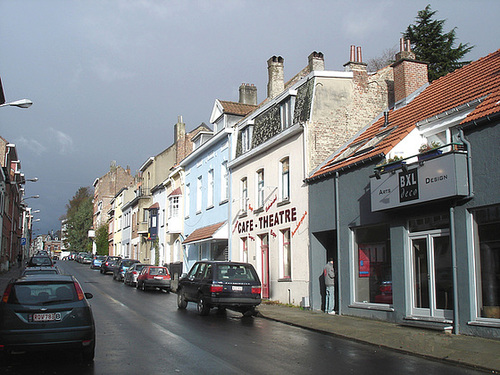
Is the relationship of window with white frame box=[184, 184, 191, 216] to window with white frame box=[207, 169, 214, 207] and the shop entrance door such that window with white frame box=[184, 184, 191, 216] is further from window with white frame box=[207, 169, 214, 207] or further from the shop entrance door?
the shop entrance door

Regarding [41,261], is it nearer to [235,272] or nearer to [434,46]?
[235,272]

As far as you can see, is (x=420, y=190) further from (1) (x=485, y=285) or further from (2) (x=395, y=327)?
(2) (x=395, y=327)

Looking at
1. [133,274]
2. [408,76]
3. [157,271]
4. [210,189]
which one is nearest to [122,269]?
[133,274]

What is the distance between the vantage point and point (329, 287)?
55.1 ft

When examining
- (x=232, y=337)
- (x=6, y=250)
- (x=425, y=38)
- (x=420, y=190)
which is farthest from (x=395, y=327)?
(x=6, y=250)

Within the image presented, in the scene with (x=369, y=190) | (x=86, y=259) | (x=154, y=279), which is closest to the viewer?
(x=369, y=190)

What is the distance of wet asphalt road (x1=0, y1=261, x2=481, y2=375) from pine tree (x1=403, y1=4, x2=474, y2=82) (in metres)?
23.3

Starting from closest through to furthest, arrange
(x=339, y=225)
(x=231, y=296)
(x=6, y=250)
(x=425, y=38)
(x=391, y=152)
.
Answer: (x=391, y=152), (x=231, y=296), (x=339, y=225), (x=425, y=38), (x=6, y=250)

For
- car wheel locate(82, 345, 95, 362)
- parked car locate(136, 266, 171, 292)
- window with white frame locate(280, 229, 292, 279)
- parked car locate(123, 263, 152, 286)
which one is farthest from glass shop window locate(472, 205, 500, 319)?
parked car locate(123, 263, 152, 286)

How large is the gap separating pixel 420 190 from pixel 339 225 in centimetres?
446

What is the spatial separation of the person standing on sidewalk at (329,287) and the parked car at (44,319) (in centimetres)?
956

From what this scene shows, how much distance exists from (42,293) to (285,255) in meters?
→ 13.3

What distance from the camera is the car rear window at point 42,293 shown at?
8.49 metres

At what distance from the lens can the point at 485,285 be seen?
1150 centimetres
